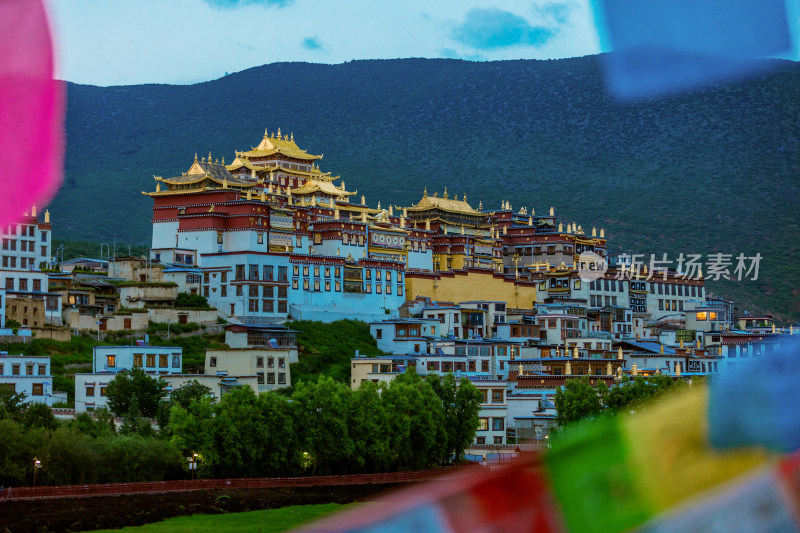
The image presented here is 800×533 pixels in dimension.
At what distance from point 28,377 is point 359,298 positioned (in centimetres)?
2168

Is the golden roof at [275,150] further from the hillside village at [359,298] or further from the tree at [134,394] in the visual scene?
the tree at [134,394]

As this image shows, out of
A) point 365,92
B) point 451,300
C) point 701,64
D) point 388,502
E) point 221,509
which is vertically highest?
point 365,92

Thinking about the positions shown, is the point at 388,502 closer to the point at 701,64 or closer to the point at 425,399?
the point at 701,64

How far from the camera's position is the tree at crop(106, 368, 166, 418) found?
40.2 meters

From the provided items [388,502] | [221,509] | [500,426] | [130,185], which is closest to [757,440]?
[388,502]

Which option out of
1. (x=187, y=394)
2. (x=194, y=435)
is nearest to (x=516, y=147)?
(x=187, y=394)

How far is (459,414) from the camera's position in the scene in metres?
45.2

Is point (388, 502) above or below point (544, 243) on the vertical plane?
below

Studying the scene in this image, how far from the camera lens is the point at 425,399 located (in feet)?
145

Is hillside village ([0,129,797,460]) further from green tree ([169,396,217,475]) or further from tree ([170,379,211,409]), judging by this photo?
green tree ([169,396,217,475])

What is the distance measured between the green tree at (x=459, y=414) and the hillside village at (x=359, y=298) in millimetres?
1381

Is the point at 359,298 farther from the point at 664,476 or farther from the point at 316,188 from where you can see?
the point at 664,476

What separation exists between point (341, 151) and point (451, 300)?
76622 mm

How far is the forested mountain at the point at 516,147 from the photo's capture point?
11450 cm
